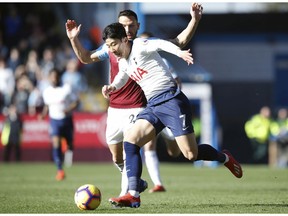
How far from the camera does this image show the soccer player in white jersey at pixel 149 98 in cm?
985

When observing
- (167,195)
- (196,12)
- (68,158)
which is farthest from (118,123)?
(68,158)

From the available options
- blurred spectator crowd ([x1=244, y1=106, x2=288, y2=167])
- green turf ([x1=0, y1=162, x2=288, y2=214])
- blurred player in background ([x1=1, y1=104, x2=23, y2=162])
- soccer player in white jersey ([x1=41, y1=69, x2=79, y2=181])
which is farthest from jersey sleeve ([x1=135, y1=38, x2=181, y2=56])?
blurred spectator crowd ([x1=244, y1=106, x2=288, y2=167])

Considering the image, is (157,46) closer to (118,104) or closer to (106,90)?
(106,90)

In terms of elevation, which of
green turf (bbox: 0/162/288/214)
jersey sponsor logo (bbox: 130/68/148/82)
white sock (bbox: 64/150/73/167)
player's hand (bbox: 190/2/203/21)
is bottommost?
white sock (bbox: 64/150/73/167)

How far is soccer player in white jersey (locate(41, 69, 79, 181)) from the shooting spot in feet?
60.5

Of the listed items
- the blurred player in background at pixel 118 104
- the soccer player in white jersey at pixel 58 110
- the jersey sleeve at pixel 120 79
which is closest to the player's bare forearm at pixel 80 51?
the blurred player in background at pixel 118 104

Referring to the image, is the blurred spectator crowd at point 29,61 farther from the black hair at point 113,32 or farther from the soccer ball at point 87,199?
the black hair at point 113,32

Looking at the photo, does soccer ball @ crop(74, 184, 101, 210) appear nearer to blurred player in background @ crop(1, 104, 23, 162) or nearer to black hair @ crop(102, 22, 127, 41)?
black hair @ crop(102, 22, 127, 41)

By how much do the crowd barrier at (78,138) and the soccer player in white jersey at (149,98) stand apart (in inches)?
628

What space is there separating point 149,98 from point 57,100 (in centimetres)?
863

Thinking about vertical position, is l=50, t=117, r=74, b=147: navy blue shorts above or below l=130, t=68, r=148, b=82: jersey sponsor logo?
below

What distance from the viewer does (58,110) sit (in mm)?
18703

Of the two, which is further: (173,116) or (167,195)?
(167,195)

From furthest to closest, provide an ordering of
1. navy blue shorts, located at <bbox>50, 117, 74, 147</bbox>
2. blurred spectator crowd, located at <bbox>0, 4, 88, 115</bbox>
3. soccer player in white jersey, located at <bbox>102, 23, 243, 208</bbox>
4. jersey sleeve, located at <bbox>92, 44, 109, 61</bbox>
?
blurred spectator crowd, located at <bbox>0, 4, 88, 115</bbox>, navy blue shorts, located at <bbox>50, 117, 74, 147</bbox>, jersey sleeve, located at <bbox>92, 44, 109, 61</bbox>, soccer player in white jersey, located at <bbox>102, 23, 243, 208</bbox>
